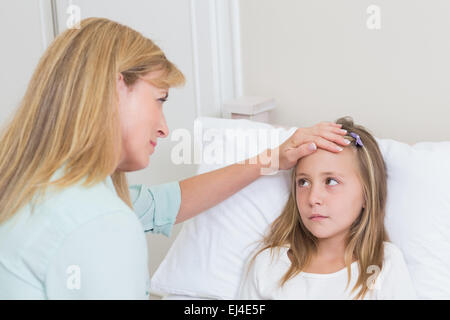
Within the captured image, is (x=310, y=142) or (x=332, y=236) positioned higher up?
(x=310, y=142)

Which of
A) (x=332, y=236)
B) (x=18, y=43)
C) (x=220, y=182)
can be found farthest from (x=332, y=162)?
(x=18, y=43)

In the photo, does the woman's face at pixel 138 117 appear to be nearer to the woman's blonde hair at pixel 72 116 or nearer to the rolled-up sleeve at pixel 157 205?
the woman's blonde hair at pixel 72 116

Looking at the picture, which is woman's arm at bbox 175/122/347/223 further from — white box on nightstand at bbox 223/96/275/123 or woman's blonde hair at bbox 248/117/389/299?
white box on nightstand at bbox 223/96/275/123

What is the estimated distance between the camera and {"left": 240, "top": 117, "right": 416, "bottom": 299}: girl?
1.26 meters

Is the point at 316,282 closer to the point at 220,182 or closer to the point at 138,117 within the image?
the point at 220,182

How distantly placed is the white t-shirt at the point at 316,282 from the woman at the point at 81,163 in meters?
0.38

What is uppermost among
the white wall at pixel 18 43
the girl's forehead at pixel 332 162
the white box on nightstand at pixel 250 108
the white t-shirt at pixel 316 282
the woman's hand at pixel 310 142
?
the white wall at pixel 18 43

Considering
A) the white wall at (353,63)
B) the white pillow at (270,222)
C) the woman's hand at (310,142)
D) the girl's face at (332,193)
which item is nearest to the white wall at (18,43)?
the white wall at (353,63)

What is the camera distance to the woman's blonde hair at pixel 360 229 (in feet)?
4.20

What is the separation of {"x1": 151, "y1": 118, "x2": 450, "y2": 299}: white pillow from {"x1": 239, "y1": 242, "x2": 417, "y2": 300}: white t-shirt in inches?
1.6

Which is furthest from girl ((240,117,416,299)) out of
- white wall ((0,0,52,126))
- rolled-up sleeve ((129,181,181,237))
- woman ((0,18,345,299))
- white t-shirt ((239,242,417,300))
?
white wall ((0,0,52,126))

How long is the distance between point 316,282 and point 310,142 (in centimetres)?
30

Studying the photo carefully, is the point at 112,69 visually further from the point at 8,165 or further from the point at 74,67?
the point at 8,165

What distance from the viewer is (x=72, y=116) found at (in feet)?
3.22
